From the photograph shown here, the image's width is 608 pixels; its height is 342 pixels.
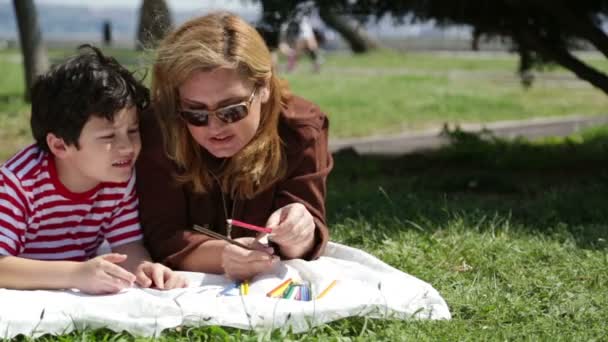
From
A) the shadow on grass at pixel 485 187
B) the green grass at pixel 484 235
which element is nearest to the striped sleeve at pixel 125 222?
the green grass at pixel 484 235

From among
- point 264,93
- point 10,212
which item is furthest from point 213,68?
point 10,212

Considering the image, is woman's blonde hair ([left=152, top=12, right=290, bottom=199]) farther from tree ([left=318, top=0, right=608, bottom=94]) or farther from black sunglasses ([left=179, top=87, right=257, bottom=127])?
tree ([left=318, top=0, right=608, bottom=94])

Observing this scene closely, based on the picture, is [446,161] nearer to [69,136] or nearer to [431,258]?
[431,258]

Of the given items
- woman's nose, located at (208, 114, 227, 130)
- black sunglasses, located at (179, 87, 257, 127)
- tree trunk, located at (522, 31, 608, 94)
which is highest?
black sunglasses, located at (179, 87, 257, 127)

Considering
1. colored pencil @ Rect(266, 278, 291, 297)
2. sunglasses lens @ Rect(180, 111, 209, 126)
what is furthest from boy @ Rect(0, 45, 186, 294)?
colored pencil @ Rect(266, 278, 291, 297)

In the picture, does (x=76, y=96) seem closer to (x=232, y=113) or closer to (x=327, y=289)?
(x=232, y=113)

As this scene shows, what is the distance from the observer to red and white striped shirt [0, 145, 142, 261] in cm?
324

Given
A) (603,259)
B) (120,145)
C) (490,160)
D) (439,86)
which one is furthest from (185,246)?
(439,86)

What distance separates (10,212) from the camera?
3.21 meters

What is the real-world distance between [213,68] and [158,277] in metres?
0.73

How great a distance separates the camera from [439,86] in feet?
45.5

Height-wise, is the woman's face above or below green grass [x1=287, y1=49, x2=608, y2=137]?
above

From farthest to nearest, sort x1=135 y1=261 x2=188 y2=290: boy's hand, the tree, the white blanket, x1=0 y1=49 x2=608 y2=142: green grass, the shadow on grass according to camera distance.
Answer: x1=0 y1=49 x2=608 y2=142: green grass
the tree
the shadow on grass
x1=135 y1=261 x2=188 y2=290: boy's hand
the white blanket

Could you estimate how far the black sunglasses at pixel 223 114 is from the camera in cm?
322
